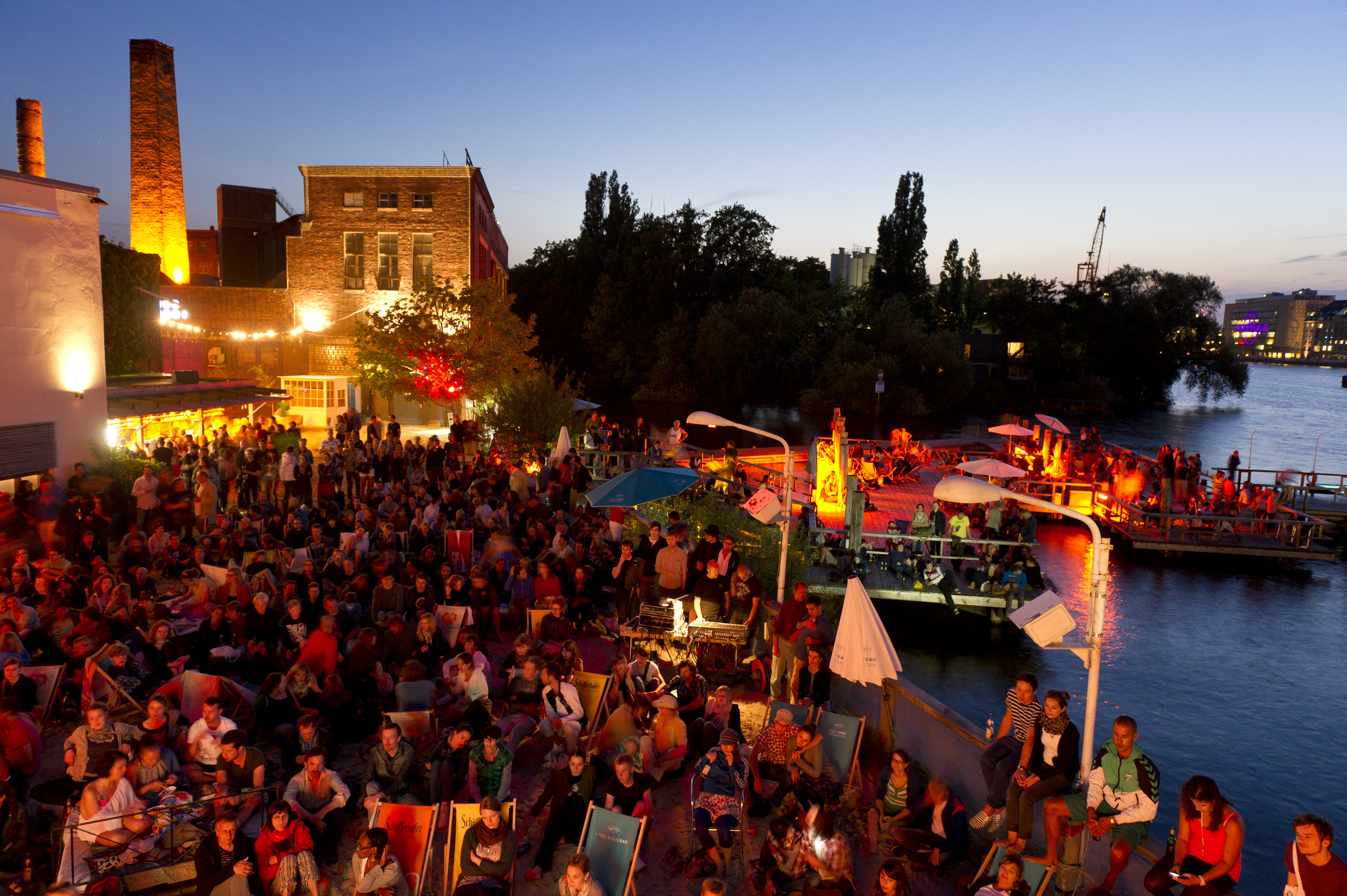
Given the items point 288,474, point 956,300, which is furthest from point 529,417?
point 956,300

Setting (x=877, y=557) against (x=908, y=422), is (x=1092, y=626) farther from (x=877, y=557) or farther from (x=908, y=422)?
(x=908, y=422)

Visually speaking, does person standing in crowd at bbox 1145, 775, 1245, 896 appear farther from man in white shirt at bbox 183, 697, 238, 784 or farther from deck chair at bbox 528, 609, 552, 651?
man in white shirt at bbox 183, 697, 238, 784

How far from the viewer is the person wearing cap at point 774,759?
7.42 metres

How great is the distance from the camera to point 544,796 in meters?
7.07

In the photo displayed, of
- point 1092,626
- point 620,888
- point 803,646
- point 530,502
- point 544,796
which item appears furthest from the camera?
point 530,502

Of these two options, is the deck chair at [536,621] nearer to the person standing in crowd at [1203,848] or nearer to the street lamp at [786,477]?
the street lamp at [786,477]

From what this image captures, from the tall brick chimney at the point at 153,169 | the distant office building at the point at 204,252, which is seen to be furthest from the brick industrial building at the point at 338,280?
the distant office building at the point at 204,252

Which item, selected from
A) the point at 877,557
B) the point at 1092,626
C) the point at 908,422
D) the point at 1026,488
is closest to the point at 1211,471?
the point at 908,422

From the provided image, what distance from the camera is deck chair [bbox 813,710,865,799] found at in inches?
304

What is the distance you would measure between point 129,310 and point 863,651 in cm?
3319

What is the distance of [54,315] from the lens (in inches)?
658

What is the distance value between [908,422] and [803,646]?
57.7 metres

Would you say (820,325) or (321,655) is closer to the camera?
(321,655)

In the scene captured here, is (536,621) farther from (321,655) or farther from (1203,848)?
(1203,848)
